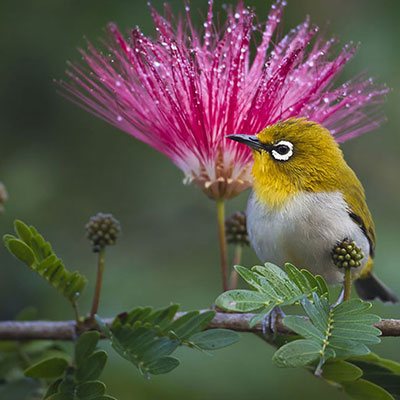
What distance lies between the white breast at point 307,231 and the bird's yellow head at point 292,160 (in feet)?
0.11

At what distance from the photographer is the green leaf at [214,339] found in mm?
2131

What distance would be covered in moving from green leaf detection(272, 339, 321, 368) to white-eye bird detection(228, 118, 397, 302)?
21.3 inches

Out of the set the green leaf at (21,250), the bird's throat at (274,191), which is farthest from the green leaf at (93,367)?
Answer: the bird's throat at (274,191)

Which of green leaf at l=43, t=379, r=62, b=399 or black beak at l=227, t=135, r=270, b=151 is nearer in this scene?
green leaf at l=43, t=379, r=62, b=399

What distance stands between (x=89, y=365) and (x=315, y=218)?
764 millimetres

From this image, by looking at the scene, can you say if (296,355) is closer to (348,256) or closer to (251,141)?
(348,256)

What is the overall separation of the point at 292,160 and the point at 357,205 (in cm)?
26

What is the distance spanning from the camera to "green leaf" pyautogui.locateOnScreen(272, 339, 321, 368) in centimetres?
183

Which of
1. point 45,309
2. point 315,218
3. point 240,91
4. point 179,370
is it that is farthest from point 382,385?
point 45,309

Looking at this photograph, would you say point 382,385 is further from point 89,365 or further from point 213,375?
point 213,375

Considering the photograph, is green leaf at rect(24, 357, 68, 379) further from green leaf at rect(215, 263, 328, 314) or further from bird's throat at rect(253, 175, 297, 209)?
bird's throat at rect(253, 175, 297, 209)

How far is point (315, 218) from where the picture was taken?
2406mm

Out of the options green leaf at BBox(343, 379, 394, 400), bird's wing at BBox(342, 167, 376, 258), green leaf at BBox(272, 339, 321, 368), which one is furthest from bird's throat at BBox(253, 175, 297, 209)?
green leaf at BBox(272, 339, 321, 368)

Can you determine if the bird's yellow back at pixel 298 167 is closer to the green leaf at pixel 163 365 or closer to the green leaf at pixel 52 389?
the green leaf at pixel 163 365
